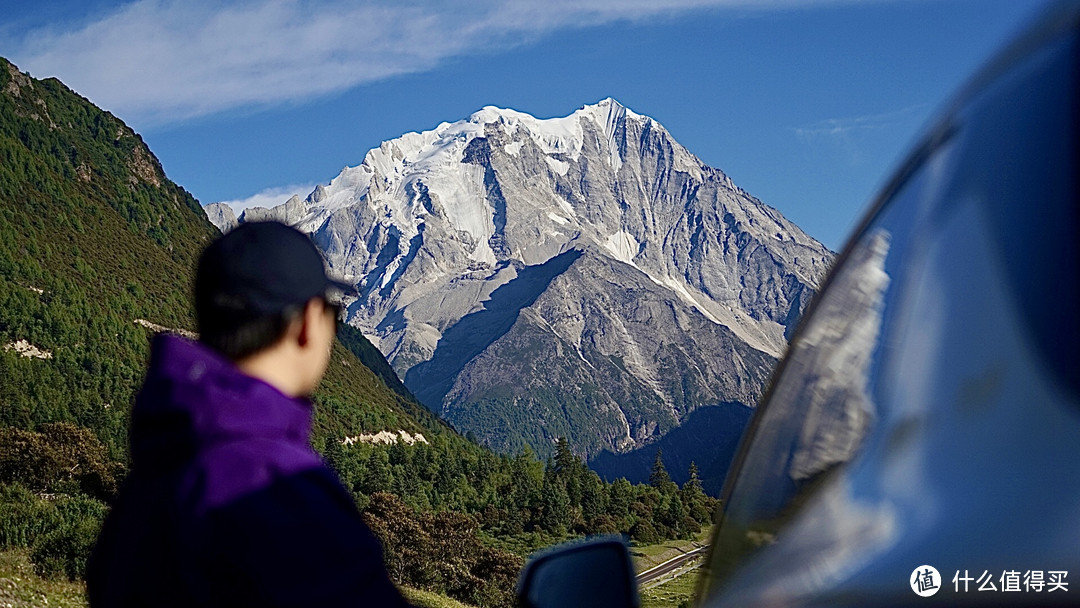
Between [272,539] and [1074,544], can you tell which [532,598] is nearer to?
[272,539]

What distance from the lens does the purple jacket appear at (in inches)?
75.6

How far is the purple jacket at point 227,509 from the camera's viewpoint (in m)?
1.92

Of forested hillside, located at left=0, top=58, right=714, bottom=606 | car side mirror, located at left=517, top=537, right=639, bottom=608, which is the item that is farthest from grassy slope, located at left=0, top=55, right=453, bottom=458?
car side mirror, located at left=517, top=537, right=639, bottom=608

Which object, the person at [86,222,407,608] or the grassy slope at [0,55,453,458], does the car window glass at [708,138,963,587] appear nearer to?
the person at [86,222,407,608]

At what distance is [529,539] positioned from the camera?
82.6 metres

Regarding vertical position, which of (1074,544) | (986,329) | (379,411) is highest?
(379,411)

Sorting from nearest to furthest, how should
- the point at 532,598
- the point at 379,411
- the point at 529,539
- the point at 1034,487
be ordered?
the point at 1034,487
the point at 532,598
the point at 529,539
the point at 379,411

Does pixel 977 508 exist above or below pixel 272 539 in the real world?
above

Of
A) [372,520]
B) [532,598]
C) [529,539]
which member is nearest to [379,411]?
[529,539]

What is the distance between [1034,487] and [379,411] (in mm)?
145984

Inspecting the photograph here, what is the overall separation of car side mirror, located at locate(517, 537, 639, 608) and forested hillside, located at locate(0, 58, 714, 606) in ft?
75.3

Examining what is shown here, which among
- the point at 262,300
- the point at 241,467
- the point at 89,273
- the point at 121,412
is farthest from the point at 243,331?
the point at 89,273

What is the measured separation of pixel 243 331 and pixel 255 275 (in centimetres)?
12

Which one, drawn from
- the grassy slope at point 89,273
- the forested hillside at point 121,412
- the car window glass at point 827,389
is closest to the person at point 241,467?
the car window glass at point 827,389
